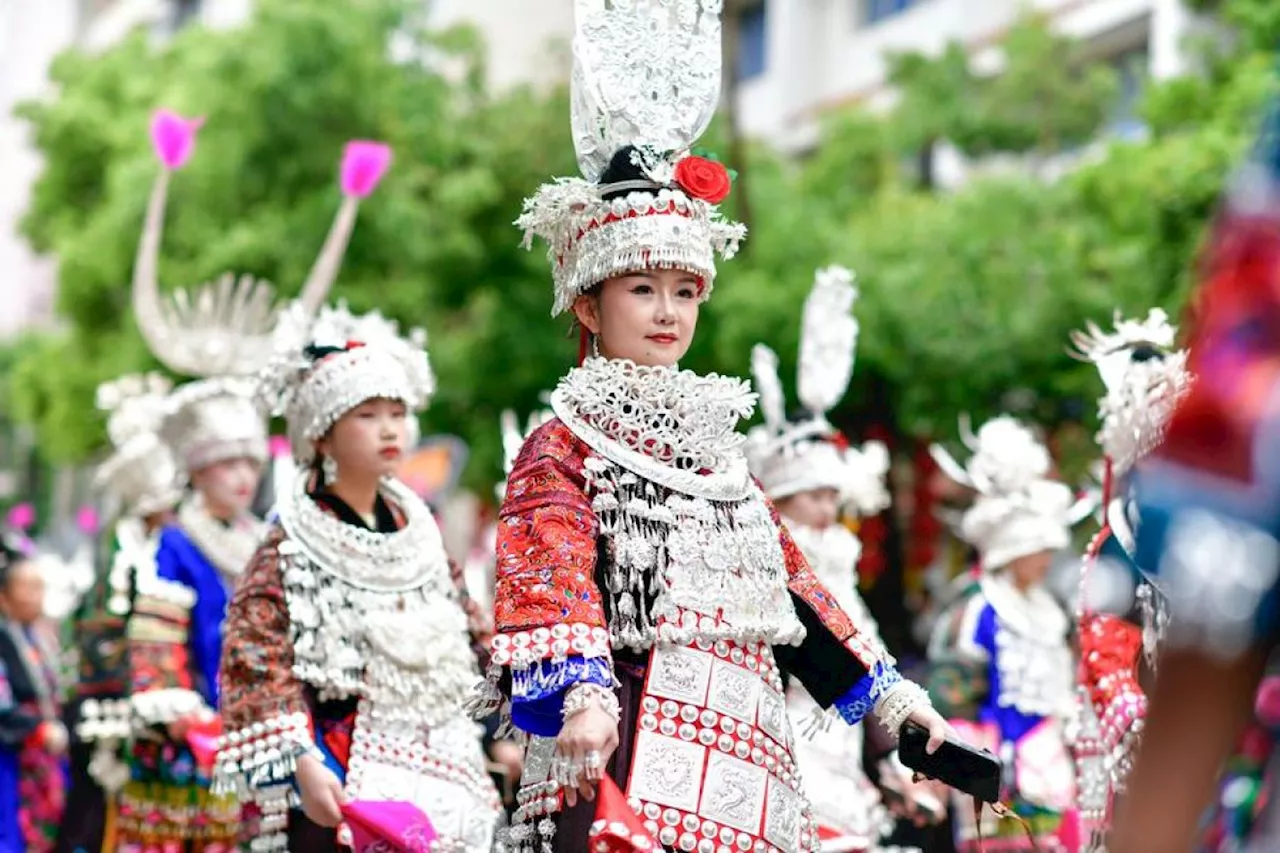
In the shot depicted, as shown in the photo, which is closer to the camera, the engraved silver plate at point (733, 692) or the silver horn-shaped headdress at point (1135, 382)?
Answer: the engraved silver plate at point (733, 692)

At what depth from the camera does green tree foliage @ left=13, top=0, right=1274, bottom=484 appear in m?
14.3

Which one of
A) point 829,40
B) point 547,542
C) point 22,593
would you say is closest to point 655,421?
point 547,542

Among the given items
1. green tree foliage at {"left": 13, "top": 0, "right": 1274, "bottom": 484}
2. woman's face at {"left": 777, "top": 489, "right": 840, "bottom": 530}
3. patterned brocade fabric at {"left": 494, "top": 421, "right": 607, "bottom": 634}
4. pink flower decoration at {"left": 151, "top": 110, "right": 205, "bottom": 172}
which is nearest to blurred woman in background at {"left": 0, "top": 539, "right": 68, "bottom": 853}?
pink flower decoration at {"left": 151, "top": 110, "right": 205, "bottom": 172}

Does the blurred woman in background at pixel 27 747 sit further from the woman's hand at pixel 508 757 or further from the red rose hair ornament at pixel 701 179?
the red rose hair ornament at pixel 701 179

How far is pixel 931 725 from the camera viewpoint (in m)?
4.30

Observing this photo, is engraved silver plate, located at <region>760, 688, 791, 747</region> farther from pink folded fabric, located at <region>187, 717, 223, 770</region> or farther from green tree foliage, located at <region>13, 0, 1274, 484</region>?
green tree foliage, located at <region>13, 0, 1274, 484</region>

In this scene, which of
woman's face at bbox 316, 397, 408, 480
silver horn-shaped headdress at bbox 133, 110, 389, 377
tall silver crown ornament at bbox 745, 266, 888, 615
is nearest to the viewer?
woman's face at bbox 316, 397, 408, 480

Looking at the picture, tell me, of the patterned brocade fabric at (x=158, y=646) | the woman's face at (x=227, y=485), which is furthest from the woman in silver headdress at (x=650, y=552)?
the woman's face at (x=227, y=485)

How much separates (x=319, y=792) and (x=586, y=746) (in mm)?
1599

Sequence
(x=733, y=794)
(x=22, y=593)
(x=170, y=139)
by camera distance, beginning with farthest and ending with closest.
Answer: (x=22, y=593)
(x=170, y=139)
(x=733, y=794)

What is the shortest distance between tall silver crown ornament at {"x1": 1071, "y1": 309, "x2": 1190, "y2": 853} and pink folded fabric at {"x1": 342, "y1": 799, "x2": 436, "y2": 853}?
179cm

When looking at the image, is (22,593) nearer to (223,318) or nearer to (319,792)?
(223,318)

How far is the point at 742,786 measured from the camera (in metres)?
4.23

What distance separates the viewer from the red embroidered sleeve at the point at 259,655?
5.38 metres
